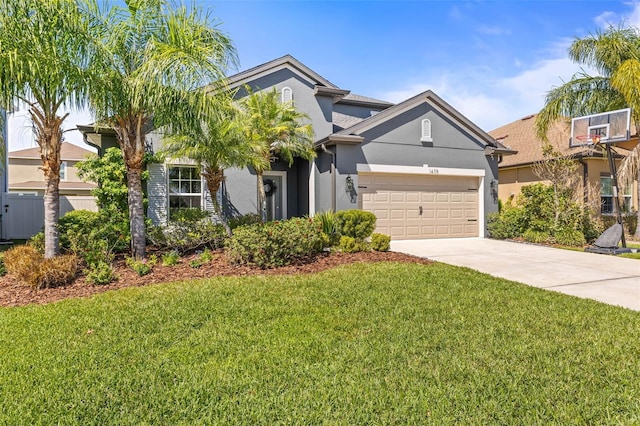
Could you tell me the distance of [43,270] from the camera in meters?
6.01

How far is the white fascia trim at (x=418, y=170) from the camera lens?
12.4 meters

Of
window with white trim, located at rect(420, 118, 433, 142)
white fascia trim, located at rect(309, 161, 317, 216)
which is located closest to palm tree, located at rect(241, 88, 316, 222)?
white fascia trim, located at rect(309, 161, 317, 216)

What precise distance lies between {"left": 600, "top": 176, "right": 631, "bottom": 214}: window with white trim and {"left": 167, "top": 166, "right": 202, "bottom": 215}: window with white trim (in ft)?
53.9

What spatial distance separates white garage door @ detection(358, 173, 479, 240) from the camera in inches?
499

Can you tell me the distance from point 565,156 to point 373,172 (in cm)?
798

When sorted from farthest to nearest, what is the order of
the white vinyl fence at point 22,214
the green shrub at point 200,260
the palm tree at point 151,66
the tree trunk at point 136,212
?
the white vinyl fence at point 22,214 → the tree trunk at point 136,212 → the green shrub at point 200,260 → the palm tree at point 151,66

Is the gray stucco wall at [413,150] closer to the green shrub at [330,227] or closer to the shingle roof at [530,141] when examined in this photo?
the green shrub at [330,227]

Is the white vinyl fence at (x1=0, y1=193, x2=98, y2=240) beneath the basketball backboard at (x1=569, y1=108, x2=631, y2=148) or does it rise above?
beneath

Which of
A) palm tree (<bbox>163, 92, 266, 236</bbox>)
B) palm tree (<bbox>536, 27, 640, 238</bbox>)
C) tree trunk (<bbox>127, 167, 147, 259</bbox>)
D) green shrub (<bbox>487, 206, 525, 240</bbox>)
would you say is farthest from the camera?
green shrub (<bbox>487, 206, 525, 240</bbox>)

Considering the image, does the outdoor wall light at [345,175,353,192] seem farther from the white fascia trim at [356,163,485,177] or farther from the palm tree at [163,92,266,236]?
the palm tree at [163,92,266,236]

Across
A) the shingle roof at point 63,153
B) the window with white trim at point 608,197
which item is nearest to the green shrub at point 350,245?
the window with white trim at point 608,197

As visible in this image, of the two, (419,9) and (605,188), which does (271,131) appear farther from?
(605,188)

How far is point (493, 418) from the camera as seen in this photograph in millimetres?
2564

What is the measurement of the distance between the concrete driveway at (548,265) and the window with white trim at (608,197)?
23.0 feet
